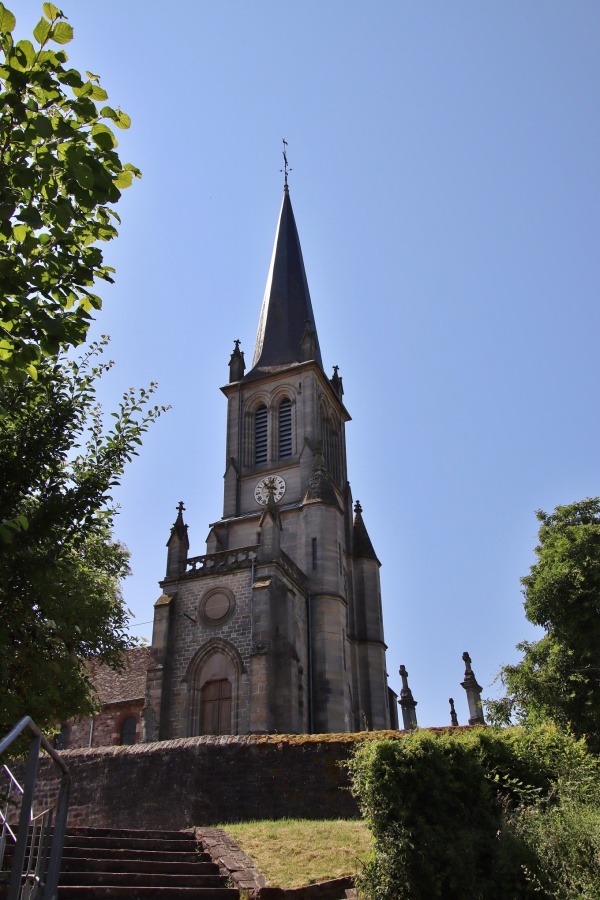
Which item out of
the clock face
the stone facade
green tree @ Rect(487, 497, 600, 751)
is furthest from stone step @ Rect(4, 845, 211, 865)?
the clock face

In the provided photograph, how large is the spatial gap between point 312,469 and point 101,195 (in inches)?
1041

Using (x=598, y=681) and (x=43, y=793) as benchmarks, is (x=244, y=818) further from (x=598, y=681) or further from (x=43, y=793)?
(x=598, y=681)

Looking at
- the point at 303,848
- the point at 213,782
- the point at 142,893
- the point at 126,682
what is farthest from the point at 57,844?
the point at 126,682

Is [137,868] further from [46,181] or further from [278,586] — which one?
[278,586]

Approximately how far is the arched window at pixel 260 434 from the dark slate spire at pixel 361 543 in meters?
5.12

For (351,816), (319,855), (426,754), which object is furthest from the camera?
(351,816)

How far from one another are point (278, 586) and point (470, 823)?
654 inches

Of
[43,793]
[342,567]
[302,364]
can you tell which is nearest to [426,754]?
[43,793]

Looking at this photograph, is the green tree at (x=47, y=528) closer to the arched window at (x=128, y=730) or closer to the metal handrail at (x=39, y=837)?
the metal handrail at (x=39, y=837)

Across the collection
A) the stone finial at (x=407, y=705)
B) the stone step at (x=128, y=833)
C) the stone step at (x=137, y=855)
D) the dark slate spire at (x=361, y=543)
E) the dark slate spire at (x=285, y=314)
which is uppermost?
the dark slate spire at (x=285, y=314)

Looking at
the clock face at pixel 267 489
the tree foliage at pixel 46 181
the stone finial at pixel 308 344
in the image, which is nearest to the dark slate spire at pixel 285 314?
the stone finial at pixel 308 344

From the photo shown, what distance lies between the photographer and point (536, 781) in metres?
10.9

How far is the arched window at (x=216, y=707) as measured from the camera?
79.9 feet

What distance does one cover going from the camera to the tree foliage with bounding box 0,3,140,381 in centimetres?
564
